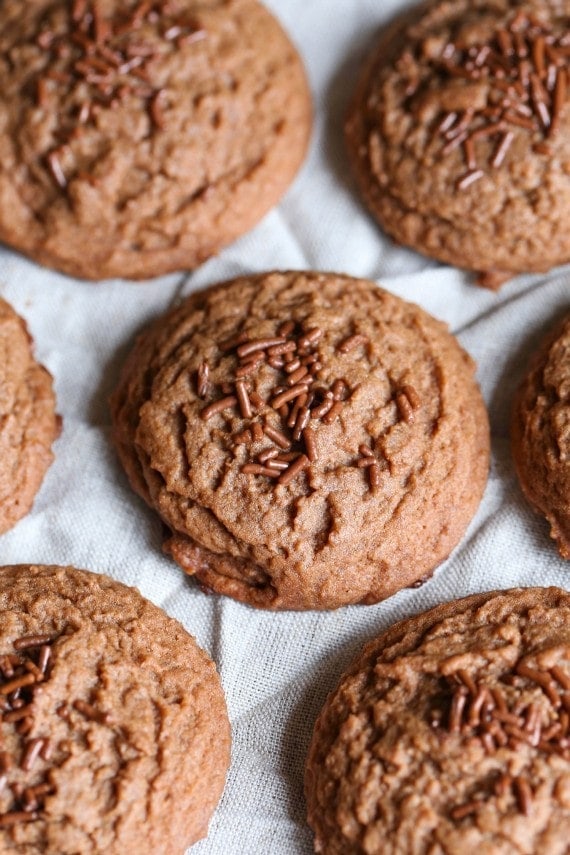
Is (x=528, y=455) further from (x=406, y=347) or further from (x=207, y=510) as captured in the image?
(x=207, y=510)

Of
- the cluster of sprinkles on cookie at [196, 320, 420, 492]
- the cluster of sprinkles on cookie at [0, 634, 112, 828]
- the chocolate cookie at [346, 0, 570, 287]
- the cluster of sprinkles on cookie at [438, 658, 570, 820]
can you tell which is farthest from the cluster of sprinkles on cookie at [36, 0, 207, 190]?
the cluster of sprinkles on cookie at [438, 658, 570, 820]

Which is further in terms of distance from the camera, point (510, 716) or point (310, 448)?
point (310, 448)

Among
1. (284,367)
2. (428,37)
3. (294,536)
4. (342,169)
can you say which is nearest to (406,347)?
(284,367)

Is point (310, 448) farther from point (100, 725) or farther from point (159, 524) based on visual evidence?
point (100, 725)

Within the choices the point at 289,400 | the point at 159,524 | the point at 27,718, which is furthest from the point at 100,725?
the point at 289,400

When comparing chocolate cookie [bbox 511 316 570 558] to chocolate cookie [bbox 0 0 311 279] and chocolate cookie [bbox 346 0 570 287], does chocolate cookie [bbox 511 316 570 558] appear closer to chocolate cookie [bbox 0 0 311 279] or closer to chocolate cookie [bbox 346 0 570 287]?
chocolate cookie [bbox 346 0 570 287]

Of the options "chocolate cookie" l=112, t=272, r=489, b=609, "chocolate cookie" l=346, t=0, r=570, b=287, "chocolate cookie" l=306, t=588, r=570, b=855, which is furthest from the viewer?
"chocolate cookie" l=346, t=0, r=570, b=287

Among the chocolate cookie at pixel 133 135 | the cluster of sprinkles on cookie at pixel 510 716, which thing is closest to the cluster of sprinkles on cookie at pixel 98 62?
the chocolate cookie at pixel 133 135
